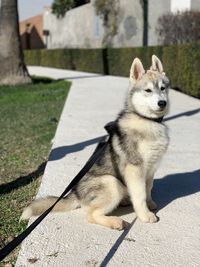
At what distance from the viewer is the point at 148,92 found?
4.07 meters

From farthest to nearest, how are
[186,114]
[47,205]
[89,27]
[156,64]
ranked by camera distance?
[89,27] < [186,114] < [156,64] < [47,205]

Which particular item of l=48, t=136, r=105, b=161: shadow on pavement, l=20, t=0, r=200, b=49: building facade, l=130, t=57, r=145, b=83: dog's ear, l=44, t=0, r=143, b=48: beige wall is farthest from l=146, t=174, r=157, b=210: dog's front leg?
l=44, t=0, r=143, b=48: beige wall

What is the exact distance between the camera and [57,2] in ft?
142

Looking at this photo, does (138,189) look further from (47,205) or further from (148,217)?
(47,205)

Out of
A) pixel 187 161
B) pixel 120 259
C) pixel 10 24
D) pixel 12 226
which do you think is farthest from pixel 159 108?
pixel 10 24

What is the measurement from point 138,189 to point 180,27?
62.2ft

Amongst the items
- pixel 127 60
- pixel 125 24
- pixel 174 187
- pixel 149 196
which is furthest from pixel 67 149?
pixel 125 24

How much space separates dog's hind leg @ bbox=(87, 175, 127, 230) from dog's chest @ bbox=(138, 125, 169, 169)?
0.32 m

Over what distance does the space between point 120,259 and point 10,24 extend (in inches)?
605

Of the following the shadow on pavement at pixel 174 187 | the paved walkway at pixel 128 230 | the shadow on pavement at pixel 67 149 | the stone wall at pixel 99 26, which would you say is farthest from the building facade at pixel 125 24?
the shadow on pavement at pixel 174 187

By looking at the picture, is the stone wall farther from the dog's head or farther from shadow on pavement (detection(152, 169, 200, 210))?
the dog's head

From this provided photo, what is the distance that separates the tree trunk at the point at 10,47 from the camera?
17.5 meters

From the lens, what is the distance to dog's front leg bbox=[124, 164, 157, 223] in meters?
3.96

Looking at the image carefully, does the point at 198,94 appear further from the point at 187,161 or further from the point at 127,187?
the point at 127,187
